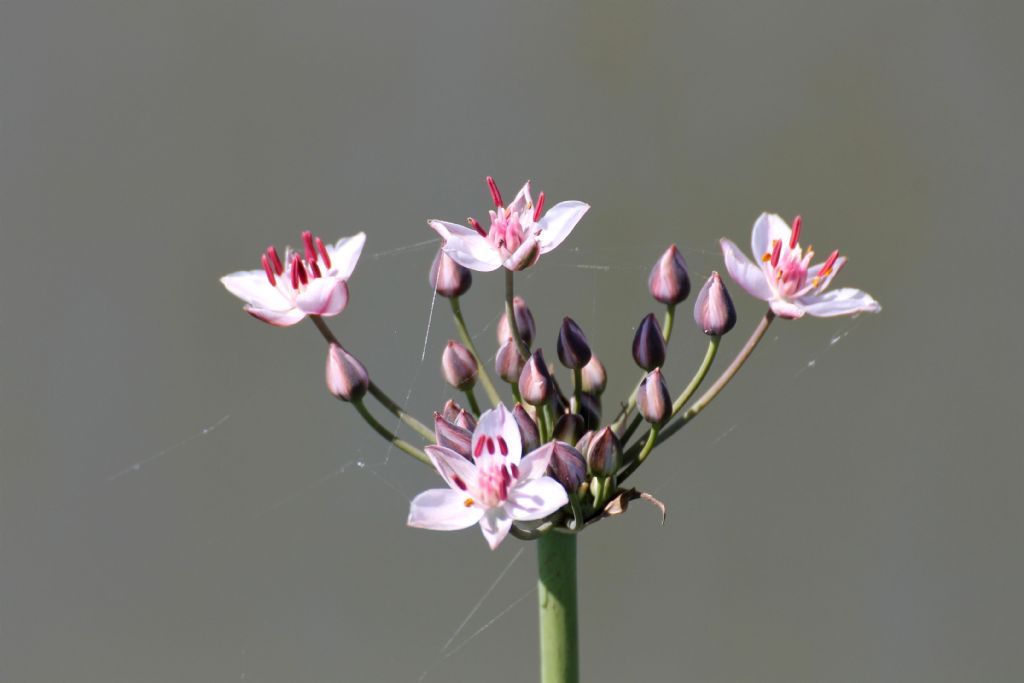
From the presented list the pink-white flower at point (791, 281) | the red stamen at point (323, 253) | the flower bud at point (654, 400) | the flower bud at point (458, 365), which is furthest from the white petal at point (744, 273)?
the red stamen at point (323, 253)

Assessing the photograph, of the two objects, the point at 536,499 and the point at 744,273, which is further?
the point at 744,273

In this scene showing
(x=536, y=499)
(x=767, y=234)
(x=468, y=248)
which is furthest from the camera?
(x=767, y=234)

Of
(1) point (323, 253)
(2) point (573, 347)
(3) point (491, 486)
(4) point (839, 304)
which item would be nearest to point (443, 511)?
(3) point (491, 486)

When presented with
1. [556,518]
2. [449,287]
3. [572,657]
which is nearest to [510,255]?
[449,287]

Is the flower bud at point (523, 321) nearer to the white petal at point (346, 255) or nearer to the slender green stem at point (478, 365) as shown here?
the slender green stem at point (478, 365)

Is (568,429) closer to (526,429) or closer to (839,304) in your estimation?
(526,429)

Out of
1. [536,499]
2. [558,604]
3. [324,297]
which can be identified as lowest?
[558,604]

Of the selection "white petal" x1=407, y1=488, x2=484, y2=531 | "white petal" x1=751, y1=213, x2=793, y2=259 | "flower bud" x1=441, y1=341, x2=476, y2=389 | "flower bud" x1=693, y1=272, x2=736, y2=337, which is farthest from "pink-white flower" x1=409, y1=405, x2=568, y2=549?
"white petal" x1=751, y1=213, x2=793, y2=259
